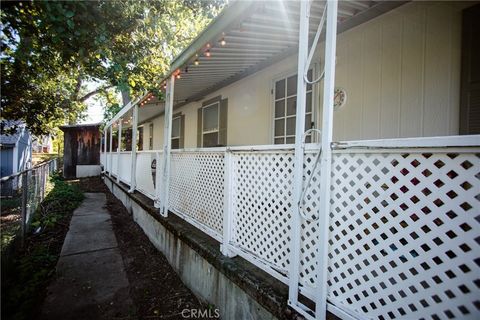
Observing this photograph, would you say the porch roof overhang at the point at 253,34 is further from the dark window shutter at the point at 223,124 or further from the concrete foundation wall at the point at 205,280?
the concrete foundation wall at the point at 205,280

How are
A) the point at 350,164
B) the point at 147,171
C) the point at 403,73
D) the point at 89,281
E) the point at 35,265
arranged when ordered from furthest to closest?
the point at 147,171 → the point at 35,265 → the point at 89,281 → the point at 403,73 → the point at 350,164

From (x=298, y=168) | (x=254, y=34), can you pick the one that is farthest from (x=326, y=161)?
(x=254, y=34)

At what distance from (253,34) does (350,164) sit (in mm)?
2247

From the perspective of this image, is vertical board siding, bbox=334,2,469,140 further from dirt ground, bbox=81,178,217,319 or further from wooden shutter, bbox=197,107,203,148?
wooden shutter, bbox=197,107,203,148

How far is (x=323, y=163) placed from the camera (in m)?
1.71

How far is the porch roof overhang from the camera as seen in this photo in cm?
238

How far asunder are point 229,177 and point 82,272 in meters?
2.82

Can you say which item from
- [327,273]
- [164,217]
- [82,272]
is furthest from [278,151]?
[82,272]

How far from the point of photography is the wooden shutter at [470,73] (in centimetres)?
224

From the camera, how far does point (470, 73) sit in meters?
2.29

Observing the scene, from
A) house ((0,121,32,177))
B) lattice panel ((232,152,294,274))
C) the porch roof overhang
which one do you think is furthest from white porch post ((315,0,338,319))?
house ((0,121,32,177))

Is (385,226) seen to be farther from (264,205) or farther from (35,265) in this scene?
(35,265)

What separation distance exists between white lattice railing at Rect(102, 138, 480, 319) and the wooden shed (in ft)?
55.3

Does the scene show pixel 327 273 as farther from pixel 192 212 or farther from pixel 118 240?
pixel 118 240
